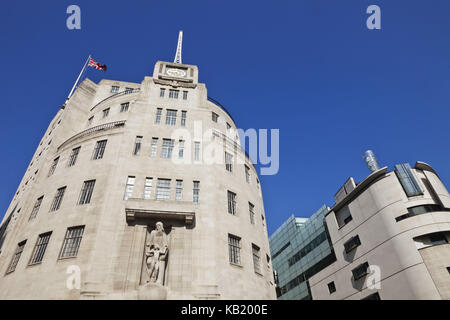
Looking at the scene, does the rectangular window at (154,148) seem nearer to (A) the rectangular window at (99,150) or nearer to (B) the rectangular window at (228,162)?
(A) the rectangular window at (99,150)

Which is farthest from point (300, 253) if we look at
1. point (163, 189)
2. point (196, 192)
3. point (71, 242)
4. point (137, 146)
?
point (71, 242)

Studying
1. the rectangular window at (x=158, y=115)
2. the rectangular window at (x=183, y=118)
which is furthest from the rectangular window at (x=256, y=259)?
the rectangular window at (x=158, y=115)

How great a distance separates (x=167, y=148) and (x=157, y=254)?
11.7 m

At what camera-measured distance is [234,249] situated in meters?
26.2

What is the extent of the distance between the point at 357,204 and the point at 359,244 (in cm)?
674

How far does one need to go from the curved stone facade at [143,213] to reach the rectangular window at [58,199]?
8.0 inches

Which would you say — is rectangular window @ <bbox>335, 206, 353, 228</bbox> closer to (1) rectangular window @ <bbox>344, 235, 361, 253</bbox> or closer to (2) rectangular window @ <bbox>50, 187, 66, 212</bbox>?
(1) rectangular window @ <bbox>344, 235, 361, 253</bbox>

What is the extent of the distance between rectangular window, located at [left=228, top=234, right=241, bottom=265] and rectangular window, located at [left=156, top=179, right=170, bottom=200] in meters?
7.01

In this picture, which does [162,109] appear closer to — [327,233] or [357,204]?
[357,204]

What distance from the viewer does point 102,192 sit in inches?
1027

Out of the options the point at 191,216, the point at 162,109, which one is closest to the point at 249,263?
the point at 191,216

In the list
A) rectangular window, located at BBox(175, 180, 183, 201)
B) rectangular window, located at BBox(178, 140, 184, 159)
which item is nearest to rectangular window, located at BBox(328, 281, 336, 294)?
rectangular window, located at BBox(175, 180, 183, 201)

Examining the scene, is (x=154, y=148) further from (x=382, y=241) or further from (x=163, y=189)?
(x=382, y=241)
